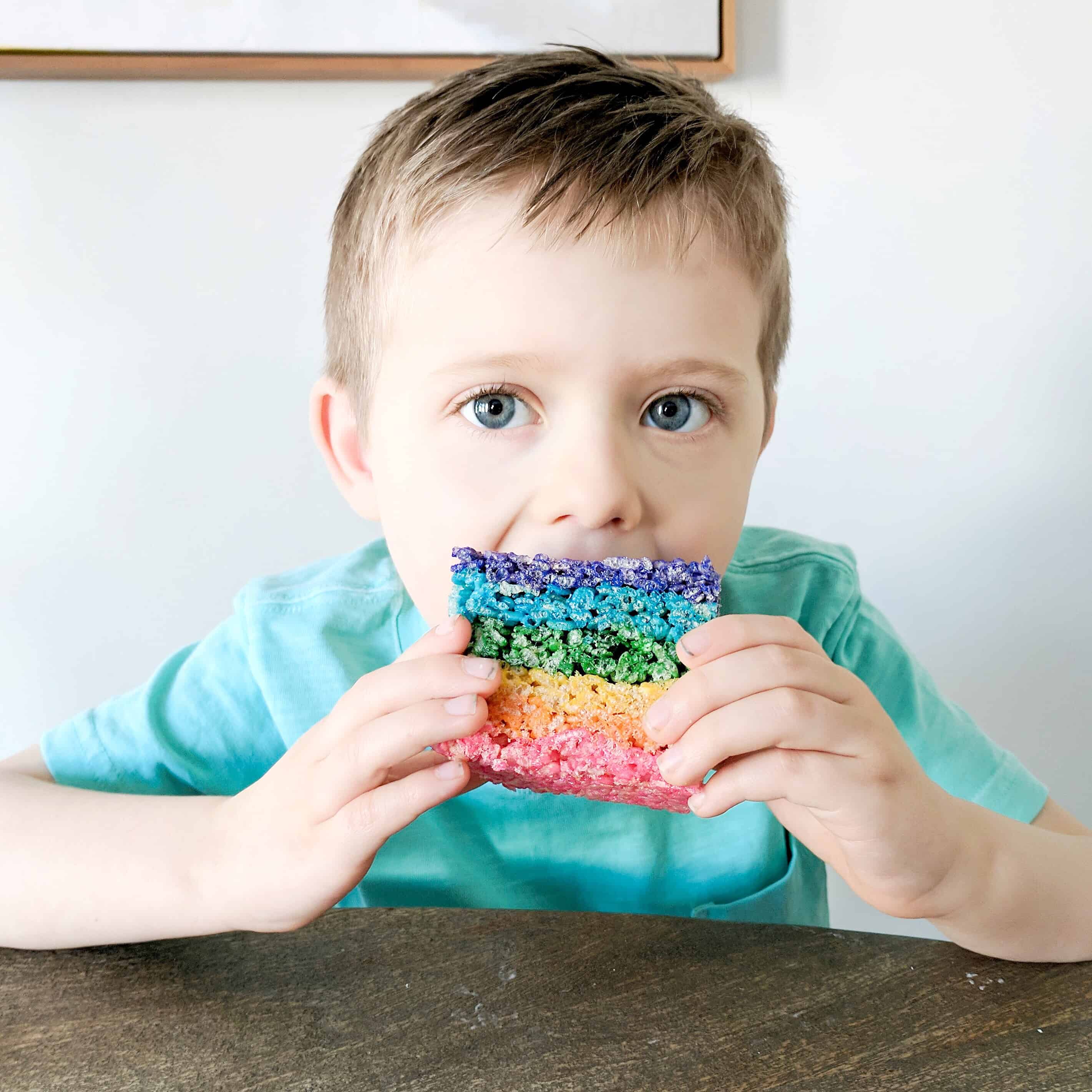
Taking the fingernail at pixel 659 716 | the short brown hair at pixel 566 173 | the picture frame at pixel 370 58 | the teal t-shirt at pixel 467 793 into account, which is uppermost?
the picture frame at pixel 370 58

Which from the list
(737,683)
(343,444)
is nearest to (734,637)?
(737,683)

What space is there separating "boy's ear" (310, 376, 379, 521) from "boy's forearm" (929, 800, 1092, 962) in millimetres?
652

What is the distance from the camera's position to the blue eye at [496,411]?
86cm

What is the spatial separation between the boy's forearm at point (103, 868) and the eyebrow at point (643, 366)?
17.1 inches

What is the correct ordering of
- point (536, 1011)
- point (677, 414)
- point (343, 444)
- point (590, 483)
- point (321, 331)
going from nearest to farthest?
1. point (536, 1011)
2. point (590, 483)
3. point (677, 414)
4. point (343, 444)
5. point (321, 331)

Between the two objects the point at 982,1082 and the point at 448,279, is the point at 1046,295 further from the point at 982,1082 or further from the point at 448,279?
the point at 982,1082

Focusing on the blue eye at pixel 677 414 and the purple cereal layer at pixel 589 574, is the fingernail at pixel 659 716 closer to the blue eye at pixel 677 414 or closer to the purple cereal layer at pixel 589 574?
the purple cereal layer at pixel 589 574

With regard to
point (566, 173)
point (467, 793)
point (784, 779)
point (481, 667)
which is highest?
point (566, 173)

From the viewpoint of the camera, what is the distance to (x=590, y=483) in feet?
2.59

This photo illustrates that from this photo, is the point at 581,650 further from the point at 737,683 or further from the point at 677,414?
the point at 677,414

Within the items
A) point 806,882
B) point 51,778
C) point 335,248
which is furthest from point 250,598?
point 806,882

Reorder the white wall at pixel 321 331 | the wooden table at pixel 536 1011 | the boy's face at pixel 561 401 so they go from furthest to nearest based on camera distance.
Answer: the white wall at pixel 321 331 < the boy's face at pixel 561 401 < the wooden table at pixel 536 1011

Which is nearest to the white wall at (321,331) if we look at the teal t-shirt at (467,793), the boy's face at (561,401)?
the teal t-shirt at (467,793)

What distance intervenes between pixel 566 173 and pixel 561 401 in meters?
0.20
